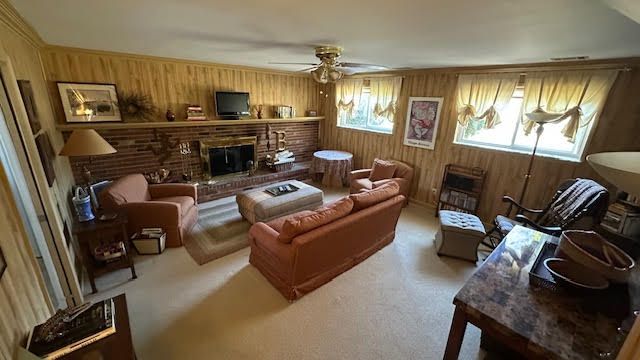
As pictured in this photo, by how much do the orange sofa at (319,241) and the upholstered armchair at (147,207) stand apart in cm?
110

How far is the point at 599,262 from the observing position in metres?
1.28

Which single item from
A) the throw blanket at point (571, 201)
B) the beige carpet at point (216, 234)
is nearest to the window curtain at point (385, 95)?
the throw blanket at point (571, 201)

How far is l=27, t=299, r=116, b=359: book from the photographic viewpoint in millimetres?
1247

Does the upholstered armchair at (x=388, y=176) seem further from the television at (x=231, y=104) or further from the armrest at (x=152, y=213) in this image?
the armrest at (x=152, y=213)

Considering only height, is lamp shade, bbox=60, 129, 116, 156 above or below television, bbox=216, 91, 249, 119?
below

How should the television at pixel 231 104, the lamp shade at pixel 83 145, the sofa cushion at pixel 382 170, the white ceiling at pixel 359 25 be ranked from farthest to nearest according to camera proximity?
the sofa cushion at pixel 382 170
the television at pixel 231 104
the lamp shade at pixel 83 145
the white ceiling at pixel 359 25

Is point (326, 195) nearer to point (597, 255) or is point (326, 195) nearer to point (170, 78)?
point (170, 78)

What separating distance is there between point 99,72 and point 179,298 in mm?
3322

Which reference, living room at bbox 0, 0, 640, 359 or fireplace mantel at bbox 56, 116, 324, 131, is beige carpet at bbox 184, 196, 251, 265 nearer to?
living room at bbox 0, 0, 640, 359

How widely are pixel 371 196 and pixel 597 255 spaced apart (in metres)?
1.77

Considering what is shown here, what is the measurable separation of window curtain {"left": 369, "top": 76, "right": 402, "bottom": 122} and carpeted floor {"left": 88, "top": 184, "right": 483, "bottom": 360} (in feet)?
9.99

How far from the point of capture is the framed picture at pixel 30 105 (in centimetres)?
192

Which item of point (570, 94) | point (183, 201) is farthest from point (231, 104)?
point (570, 94)

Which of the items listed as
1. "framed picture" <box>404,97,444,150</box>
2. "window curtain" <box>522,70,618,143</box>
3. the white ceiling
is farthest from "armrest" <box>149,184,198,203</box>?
"window curtain" <box>522,70,618,143</box>
